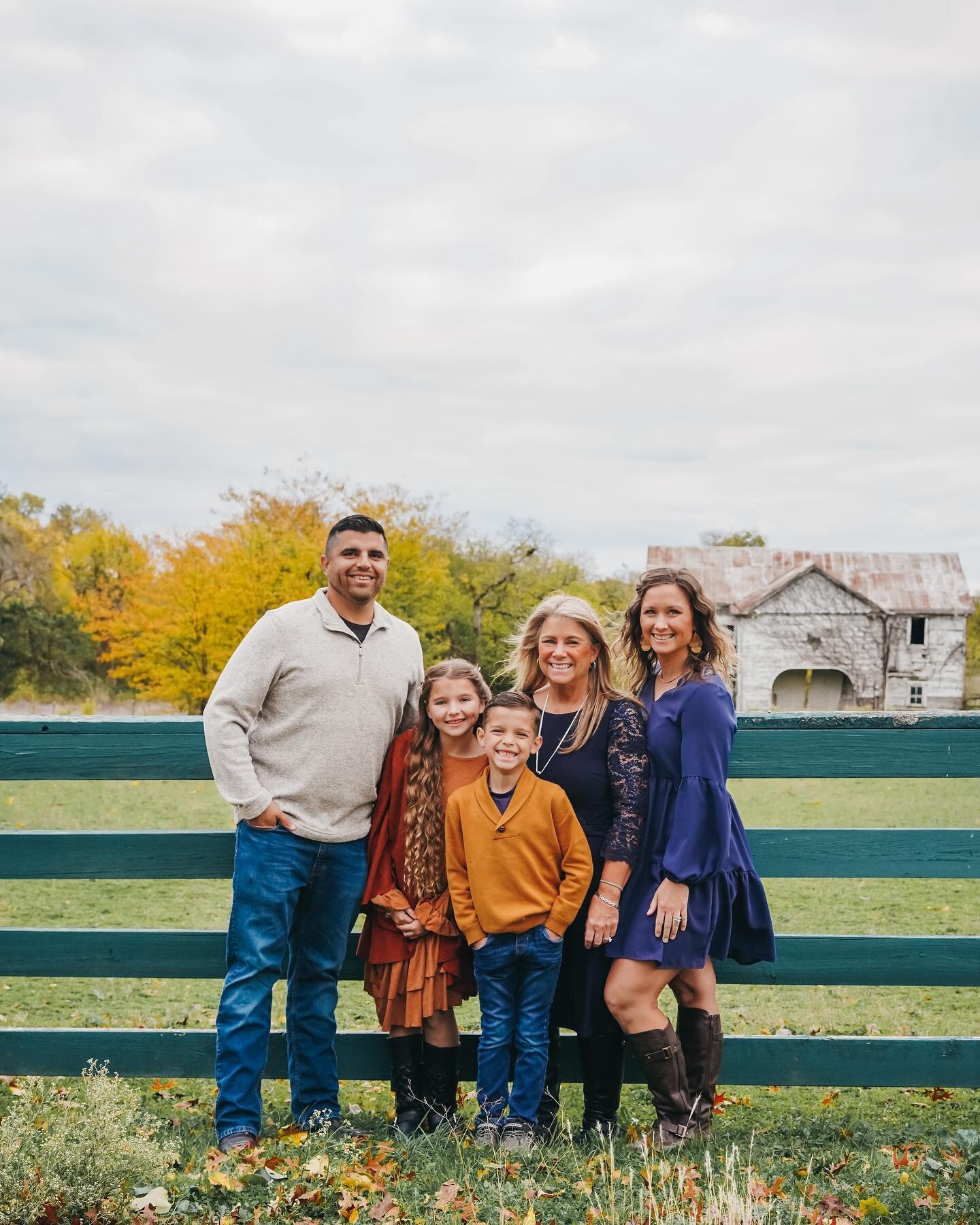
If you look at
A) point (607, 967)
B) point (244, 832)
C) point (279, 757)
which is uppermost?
point (279, 757)

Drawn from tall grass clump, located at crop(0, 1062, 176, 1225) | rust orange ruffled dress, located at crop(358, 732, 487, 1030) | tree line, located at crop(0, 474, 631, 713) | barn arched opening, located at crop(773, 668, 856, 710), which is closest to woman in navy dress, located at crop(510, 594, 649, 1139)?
rust orange ruffled dress, located at crop(358, 732, 487, 1030)

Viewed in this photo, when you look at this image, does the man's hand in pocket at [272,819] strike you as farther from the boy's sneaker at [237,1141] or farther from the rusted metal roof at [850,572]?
the rusted metal roof at [850,572]

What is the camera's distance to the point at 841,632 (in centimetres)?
4547

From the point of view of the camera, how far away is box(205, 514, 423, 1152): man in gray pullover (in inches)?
144

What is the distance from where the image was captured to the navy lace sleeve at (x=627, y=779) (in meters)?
3.52

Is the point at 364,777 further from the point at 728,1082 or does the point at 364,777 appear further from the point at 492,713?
the point at 728,1082

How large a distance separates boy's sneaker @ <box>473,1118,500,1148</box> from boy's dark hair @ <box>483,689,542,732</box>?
1.30 metres

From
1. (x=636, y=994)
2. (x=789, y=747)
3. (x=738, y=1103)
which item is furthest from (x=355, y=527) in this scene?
(x=738, y=1103)

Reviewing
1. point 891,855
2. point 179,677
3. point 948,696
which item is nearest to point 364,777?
point 891,855

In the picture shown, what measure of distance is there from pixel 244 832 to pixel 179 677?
29.6 m

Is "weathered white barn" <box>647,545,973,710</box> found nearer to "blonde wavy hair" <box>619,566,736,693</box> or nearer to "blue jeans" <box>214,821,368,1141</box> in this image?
"blonde wavy hair" <box>619,566,736,693</box>

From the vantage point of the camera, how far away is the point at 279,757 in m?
3.76

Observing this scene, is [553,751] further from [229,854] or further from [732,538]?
[732,538]

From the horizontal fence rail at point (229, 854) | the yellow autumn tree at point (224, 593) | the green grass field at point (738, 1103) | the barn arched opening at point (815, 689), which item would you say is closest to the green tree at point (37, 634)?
the yellow autumn tree at point (224, 593)
